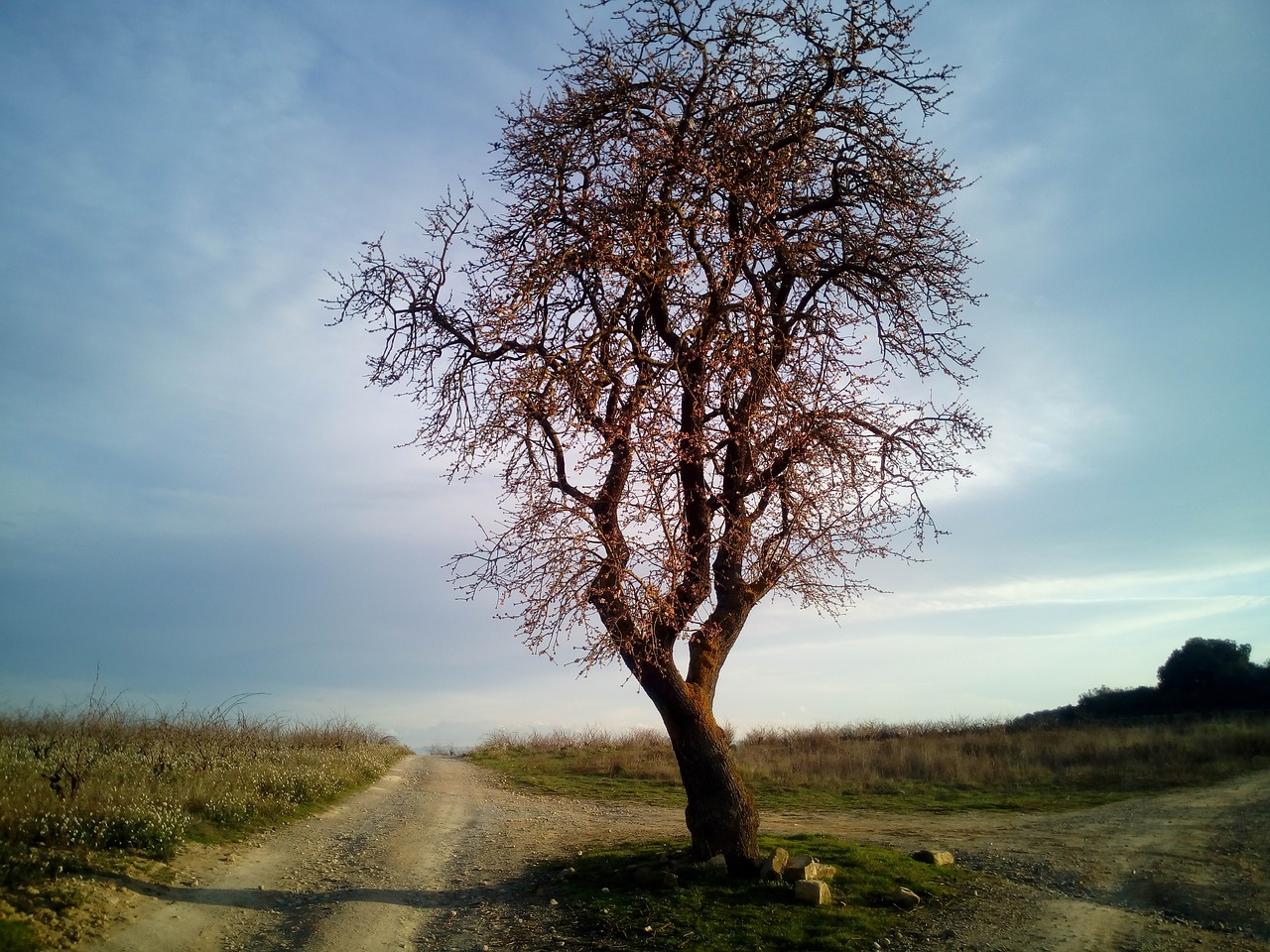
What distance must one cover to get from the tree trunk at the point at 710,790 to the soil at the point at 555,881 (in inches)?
72.7

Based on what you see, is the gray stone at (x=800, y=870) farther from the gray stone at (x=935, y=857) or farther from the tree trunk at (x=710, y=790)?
the gray stone at (x=935, y=857)

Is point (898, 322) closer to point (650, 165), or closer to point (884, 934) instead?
point (650, 165)

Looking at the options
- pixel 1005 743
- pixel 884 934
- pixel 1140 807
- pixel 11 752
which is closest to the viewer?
pixel 884 934

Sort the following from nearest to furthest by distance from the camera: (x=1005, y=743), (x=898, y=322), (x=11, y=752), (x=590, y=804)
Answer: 1. (x=898, y=322)
2. (x=11, y=752)
3. (x=590, y=804)
4. (x=1005, y=743)

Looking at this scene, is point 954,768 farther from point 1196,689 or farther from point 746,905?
point 1196,689

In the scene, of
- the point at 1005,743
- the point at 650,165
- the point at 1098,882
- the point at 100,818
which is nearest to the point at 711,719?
the point at 1098,882

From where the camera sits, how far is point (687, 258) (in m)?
9.70

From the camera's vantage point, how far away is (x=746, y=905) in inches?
319

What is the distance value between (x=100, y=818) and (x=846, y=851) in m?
9.07

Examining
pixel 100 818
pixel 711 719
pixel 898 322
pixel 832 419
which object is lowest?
pixel 100 818

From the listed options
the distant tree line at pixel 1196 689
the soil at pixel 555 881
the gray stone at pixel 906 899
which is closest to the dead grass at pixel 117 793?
the soil at pixel 555 881

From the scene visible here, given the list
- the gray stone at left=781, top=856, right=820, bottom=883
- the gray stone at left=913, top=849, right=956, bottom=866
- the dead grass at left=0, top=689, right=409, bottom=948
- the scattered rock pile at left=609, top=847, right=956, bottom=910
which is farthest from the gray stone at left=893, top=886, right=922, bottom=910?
Answer: the dead grass at left=0, top=689, right=409, bottom=948

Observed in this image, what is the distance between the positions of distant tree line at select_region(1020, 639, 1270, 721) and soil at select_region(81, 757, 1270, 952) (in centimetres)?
3078

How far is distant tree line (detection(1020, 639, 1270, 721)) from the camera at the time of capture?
133 ft
